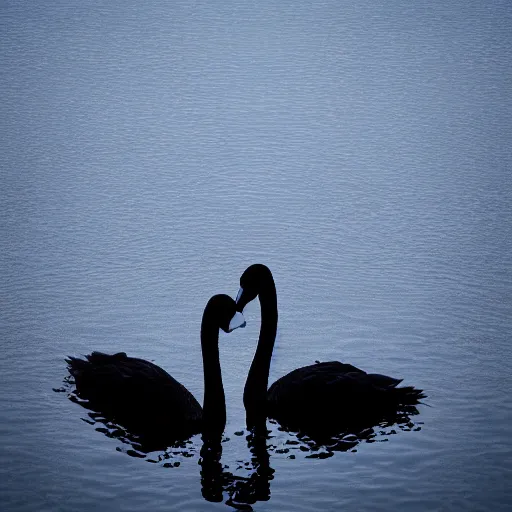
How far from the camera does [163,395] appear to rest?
223 inches

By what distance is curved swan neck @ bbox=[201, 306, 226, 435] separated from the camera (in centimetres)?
569

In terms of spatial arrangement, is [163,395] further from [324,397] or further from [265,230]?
[265,230]

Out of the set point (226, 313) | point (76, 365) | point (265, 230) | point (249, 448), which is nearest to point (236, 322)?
point (226, 313)

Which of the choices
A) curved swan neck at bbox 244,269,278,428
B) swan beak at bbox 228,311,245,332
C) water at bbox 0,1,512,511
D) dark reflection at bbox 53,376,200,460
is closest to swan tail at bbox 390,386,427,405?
water at bbox 0,1,512,511

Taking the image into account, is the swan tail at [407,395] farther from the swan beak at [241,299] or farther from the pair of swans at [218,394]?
the swan beak at [241,299]

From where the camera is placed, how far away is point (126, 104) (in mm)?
13812

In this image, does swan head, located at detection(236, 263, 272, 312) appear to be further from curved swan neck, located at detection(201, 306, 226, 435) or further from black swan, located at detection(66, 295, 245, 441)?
curved swan neck, located at detection(201, 306, 226, 435)

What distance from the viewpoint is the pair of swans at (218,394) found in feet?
18.6

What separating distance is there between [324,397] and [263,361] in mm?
520

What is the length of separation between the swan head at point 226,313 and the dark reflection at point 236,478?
0.68 metres

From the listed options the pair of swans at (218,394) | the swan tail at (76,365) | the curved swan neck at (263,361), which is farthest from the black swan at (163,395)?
the curved swan neck at (263,361)

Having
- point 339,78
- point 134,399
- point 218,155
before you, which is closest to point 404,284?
point 134,399

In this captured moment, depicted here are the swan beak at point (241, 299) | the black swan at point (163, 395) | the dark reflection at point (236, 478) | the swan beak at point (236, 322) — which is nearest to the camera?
the dark reflection at point (236, 478)

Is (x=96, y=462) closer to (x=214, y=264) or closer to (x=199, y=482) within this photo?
(x=199, y=482)
